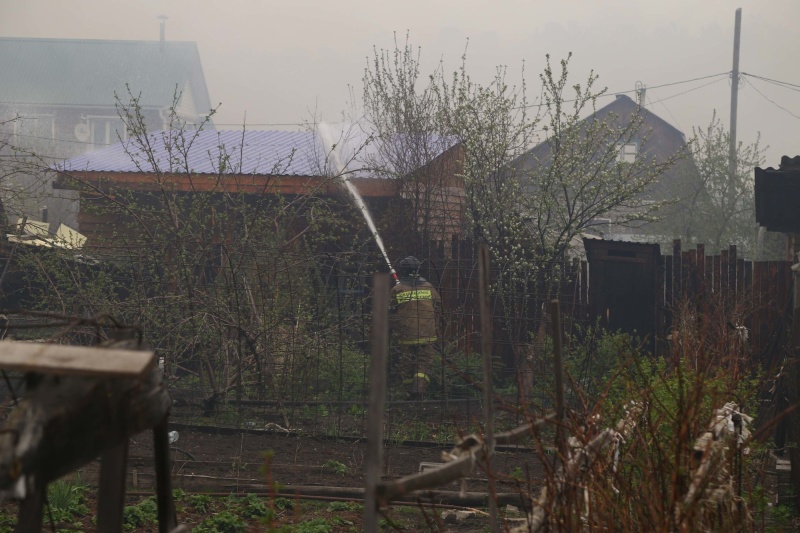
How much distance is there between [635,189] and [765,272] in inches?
95.3

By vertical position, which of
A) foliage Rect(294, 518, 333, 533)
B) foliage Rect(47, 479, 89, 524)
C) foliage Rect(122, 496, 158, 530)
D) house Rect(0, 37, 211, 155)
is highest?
house Rect(0, 37, 211, 155)

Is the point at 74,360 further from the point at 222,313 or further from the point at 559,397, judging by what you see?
the point at 222,313

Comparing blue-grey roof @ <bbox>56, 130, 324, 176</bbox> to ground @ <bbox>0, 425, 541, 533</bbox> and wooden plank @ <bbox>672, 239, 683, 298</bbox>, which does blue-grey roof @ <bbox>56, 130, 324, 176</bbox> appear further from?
ground @ <bbox>0, 425, 541, 533</bbox>

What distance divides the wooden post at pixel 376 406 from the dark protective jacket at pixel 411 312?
8.52 metres

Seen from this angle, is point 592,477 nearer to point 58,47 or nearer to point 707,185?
point 707,185

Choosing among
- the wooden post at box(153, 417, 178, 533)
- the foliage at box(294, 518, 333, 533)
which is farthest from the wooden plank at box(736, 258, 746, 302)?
the wooden post at box(153, 417, 178, 533)

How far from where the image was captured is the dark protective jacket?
1095 cm

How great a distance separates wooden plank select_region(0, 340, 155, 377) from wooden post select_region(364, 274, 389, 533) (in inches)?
20.0

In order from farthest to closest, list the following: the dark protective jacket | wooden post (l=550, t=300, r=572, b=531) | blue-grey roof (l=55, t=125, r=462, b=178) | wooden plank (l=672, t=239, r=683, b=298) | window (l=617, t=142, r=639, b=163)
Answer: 1. blue-grey roof (l=55, t=125, r=462, b=178)
2. window (l=617, t=142, r=639, b=163)
3. wooden plank (l=672, t=239, r=683, b=298)
4. the dark protective jacket
5. wooden post (l=550, t=300, r=572, b=531)

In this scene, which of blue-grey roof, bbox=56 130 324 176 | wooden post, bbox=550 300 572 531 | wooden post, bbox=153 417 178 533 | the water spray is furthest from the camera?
blue-grey roof, bbox=56 130 324 176

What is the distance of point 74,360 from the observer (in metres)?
1.90

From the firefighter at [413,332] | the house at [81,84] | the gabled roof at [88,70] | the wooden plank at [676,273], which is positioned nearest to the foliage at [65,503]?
the firefighter at [413,332]

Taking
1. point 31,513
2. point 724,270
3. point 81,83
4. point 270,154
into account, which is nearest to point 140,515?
point 31,513

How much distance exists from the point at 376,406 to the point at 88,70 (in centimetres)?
6930
